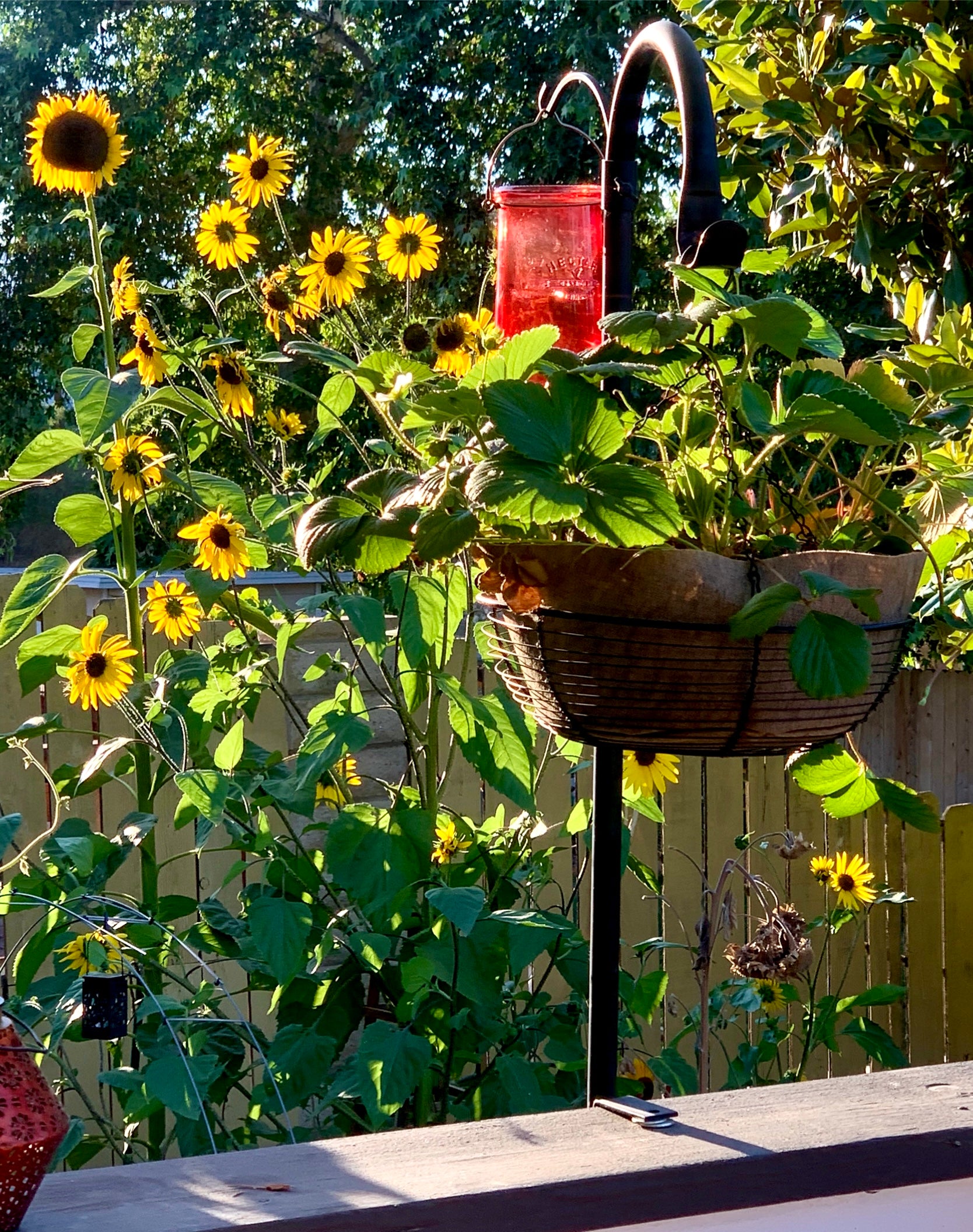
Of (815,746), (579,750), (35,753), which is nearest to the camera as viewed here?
(815,746)

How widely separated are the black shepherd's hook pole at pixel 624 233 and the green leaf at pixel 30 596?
35.2 inches

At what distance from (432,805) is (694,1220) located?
0.86 m

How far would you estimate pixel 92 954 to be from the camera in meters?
1.52

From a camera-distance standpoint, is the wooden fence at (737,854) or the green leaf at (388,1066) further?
the wooden fence at (737,854)

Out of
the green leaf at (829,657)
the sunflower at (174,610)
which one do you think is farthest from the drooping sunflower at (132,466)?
the green leaf at (829,657)

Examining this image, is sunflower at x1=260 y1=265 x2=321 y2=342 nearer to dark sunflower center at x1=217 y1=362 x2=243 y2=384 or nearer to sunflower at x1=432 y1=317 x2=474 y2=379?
dark sunflower center at x1=217 y1=362 x2=243 y2=384

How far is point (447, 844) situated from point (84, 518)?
682 mm

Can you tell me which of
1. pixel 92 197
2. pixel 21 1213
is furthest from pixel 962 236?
pixel 21 1213

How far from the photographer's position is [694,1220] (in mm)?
912

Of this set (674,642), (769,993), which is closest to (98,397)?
(674,642)

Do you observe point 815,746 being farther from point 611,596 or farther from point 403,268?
point 403,268

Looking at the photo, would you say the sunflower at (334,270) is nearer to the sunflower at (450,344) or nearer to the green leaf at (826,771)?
the sunflower at (450,344)

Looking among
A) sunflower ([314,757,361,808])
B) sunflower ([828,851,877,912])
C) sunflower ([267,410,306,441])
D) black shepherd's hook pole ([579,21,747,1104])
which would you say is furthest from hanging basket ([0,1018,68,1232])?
sunflower ([828,851,877,912])

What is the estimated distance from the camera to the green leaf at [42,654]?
1.81 metres
